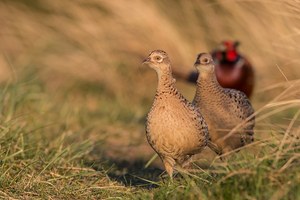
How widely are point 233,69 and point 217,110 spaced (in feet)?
7.48

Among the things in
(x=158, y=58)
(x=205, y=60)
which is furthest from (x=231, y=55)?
(x=158, y=58)

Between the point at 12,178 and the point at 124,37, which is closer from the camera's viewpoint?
the point at 12,178

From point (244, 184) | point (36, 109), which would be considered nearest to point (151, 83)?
point (36, 109)

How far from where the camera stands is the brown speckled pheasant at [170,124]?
555 centimetres

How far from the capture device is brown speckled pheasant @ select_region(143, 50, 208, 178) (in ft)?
18.2

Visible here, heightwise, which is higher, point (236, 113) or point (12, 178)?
point (236, 113)

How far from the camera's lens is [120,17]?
32.2 ft

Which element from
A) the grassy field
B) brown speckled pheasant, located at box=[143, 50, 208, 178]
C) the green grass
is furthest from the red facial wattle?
brown speckled pheasant, located at box=[143, 50, 208, 178]

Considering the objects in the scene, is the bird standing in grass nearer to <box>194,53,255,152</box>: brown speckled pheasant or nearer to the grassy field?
the grassy field

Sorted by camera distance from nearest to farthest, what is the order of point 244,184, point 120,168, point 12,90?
point 244,184, point 120,168, point 12,90

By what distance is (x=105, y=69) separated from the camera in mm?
10031

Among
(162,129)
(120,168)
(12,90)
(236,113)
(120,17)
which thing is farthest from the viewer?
(120,17)

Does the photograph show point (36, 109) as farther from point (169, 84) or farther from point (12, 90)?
A: point (169, 84)

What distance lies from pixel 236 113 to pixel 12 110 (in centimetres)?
210
